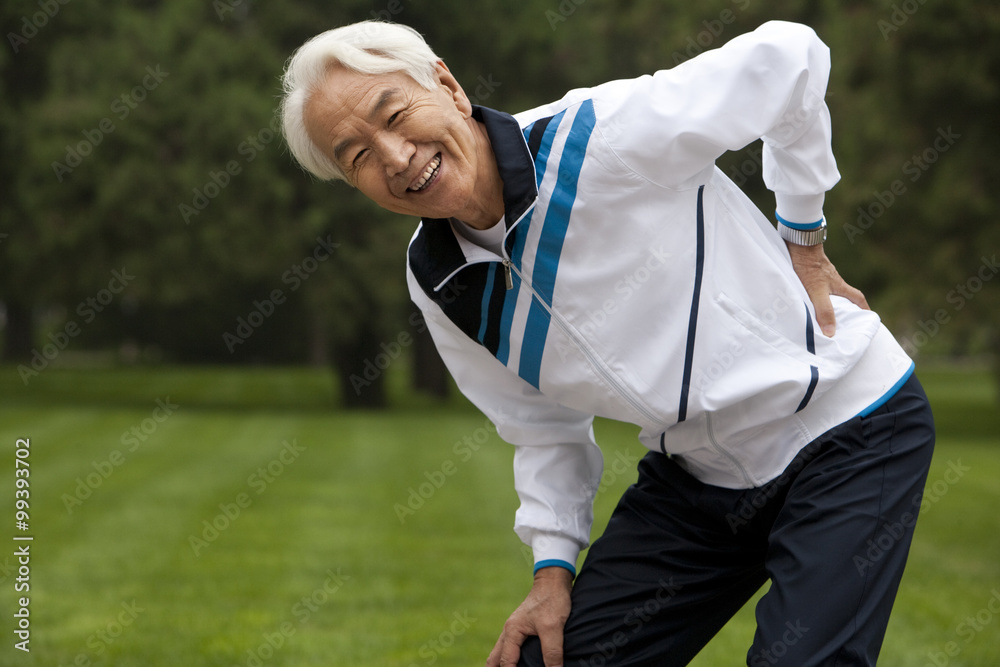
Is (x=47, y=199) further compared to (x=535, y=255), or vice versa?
(x=47, y=199)

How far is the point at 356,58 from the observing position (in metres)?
2.30

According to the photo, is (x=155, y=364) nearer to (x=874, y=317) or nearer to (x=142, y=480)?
(x=142, y=480)

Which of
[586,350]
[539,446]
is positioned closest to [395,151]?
[586,350]

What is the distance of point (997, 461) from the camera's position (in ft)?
42.4

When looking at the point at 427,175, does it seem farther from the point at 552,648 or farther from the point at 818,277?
the point at 552,648

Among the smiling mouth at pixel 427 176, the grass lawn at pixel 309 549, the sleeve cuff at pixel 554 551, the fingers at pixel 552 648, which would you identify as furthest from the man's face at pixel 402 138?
the grass lawn at pixel 309 549

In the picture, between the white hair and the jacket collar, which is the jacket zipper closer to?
the jacket collar

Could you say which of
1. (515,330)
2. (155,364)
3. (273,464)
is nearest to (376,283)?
(273,464)

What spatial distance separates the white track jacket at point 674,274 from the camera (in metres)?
2.18

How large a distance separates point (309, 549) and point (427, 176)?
5630 mm

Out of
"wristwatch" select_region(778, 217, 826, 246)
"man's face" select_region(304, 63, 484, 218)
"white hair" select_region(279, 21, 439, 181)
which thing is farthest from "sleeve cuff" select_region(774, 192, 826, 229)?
"white hair" select_region(279, 21, 439, 181)

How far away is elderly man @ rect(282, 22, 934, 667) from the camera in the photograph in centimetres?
216

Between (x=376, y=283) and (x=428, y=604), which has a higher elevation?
(x=428, y=604)

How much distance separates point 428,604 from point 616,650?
359 centimetres
